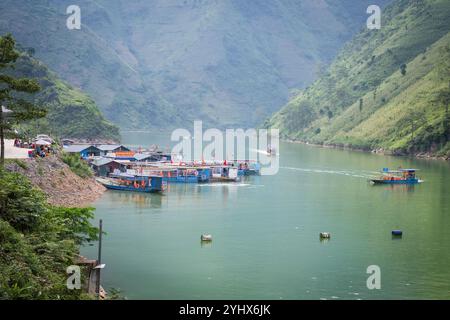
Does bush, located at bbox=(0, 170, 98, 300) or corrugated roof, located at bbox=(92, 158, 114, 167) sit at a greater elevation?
corrugated roof, located at bbox=(92, 158, 114, 167)

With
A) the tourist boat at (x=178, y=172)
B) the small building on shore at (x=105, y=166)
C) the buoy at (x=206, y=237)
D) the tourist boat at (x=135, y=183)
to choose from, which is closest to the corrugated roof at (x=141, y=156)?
the tourist boat at (x=178, y=172)

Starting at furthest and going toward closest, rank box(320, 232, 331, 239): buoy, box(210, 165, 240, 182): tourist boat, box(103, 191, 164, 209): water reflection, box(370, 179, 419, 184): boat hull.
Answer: box(210, 165, 240, 182): tourist boat → box(370, 179, 419, 184): boat hull → box(103, 191, 164, 209): water reflection → box(320, 232, 331, 239): buoy

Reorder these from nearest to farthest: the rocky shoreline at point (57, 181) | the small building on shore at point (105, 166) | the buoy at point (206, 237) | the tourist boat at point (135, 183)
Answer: the buoy at point (206, 237), the rocky shoreline at point (57, 181), the tourist boat at point (135, 183), the small building on shore at point (105, 166)

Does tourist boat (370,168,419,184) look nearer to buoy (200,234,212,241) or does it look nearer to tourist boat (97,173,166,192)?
tourist boat (97,173,166,192)

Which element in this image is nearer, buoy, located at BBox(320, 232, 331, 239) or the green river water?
the green river water

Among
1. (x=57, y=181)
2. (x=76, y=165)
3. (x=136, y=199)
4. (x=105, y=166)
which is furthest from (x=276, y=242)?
(x=105, y=166)

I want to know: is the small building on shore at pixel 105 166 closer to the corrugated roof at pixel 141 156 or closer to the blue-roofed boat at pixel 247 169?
the corrugated roof at pixel 141 156

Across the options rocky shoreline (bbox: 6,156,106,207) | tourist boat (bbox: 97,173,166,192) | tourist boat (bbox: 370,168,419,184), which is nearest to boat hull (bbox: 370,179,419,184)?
tourist boat (bbox: 370,168,419,184)

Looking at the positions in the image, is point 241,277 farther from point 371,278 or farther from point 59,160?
point 59,160
